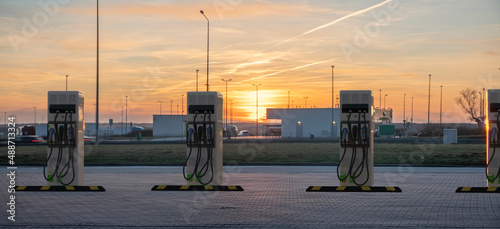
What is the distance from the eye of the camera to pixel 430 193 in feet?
50.8

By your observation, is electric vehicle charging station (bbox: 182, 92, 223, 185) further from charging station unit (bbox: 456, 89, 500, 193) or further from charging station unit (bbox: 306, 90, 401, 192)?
charging station unit (bbox: 456, 89, 500, 193)

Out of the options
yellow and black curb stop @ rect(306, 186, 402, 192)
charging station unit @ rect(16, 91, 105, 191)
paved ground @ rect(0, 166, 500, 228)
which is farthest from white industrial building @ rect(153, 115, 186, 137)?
yellow and black curb stop @ rect(306, 186, 402, 192)

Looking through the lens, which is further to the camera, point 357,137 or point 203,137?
point 203,137

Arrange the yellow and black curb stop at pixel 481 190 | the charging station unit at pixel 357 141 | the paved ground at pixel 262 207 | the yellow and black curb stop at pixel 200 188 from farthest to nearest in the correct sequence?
1. the yellow and black curb stop at pixel 200 188
2. the charging station unit at pixel 357 141
3. the yellow and black curb stop at pixel 481 190
4. the paved ground at pixel 262 207

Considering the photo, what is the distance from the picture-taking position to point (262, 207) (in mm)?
12672

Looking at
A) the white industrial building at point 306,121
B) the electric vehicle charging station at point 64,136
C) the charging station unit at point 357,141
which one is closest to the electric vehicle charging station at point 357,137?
the charging station unit at point 357,141

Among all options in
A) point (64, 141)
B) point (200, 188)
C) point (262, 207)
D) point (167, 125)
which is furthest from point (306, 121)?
point (262, 207)

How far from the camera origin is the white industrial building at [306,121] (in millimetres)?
91625

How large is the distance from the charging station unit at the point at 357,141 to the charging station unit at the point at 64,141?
635cm

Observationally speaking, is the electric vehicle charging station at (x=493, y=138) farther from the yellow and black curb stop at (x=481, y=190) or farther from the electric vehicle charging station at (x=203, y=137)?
the electric vehicle charging station at (x=203, y=137)

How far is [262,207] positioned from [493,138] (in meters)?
6.81

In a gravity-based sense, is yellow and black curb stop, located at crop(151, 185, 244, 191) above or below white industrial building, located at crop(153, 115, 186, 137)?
A: below

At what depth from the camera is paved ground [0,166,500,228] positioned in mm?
10719

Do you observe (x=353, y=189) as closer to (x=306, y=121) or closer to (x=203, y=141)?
(x=203, y=141)
